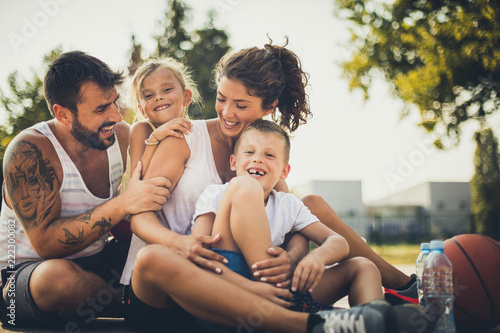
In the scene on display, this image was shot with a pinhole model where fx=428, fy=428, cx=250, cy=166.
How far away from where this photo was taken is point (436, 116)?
14.2m

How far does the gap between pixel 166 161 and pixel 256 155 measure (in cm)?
57

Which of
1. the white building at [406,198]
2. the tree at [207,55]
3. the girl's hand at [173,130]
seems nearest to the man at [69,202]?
the girl's hand at [173,130]

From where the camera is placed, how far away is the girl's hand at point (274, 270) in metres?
2.10

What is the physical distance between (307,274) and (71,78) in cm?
236

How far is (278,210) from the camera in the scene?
257 centimetres

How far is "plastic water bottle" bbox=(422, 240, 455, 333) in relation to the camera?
2.47 metres

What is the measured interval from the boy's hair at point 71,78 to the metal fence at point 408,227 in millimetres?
19056

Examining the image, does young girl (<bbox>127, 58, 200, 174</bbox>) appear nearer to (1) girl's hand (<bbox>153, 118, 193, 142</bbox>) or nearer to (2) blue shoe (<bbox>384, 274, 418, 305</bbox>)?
(1) girl's hand (<bbox>153, 118, 193, 142</bbox>)

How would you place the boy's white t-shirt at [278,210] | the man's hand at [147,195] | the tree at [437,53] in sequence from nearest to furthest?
the boy's white t-shirt at [278,210] < the man's hand at [147,195] < the tree at [437,53]

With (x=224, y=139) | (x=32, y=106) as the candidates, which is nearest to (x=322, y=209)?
(x=224, y=139)

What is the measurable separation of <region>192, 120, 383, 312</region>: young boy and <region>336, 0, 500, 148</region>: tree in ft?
38.7

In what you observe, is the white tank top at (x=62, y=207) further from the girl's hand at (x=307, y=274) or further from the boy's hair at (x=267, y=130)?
the girl's hand at (x=307, y=274)

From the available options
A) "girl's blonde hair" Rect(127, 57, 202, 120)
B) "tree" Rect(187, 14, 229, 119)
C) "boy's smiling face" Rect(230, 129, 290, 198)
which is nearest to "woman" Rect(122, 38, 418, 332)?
"boy's smiling face" Rect(230, 129, 290, 198)

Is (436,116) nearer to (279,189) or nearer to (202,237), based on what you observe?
(279,189)
